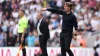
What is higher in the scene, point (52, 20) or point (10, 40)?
point (52, 20)

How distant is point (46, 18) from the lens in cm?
2266

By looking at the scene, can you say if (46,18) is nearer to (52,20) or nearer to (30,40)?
(30,40)

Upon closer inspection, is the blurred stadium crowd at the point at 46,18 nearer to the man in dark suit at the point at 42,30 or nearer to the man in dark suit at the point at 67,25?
the man in dark suit at the point at 42,30

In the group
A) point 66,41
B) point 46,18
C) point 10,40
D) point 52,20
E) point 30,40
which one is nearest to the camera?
point 66,41

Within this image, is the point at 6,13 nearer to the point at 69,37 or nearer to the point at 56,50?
the point at 56,50

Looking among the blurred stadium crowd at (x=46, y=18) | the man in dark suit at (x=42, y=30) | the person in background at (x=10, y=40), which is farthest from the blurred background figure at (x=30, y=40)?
the man in dark suit at (x=42, y=30)

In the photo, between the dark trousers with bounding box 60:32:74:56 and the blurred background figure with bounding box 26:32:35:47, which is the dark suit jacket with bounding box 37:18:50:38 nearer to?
the dark trousers with bounding box 60:32:74:56

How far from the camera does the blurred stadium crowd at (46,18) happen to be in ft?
76.8

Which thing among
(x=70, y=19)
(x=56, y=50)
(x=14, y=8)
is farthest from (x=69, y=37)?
(x=14, y=8)

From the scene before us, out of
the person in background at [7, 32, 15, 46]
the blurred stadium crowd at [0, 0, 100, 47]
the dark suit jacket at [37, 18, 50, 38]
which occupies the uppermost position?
the dark suit jacket at [37, 18, 50, 38]

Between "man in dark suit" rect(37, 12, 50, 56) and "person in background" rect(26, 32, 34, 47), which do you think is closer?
"man in dark suit" rect(37, 12, 50, 56)

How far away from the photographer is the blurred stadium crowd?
23.4m

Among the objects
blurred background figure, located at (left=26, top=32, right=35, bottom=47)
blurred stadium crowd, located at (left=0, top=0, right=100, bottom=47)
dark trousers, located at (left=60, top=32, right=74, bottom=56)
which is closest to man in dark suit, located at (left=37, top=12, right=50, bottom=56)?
dark trousers, located at (left=60, top=32, right=74, bottom=56)

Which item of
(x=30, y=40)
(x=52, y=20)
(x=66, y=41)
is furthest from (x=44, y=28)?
(x=52, y=20)
